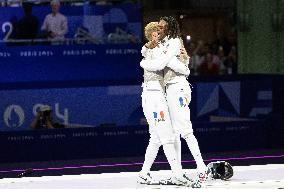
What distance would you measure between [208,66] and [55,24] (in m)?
4.45

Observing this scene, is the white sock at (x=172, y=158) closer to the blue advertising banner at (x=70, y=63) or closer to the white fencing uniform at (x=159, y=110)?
the white fencing uniform at (x=159, y=110)

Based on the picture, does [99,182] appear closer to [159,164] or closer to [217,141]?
[159,164]

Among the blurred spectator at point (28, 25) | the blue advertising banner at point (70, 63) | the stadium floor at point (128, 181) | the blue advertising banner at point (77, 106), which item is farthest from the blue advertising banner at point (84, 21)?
the stadium floor at point (128, 181)

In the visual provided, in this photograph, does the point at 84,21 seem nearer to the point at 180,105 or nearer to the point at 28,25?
the point at 28,25

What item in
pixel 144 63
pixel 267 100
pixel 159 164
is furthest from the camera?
pixel 267 100

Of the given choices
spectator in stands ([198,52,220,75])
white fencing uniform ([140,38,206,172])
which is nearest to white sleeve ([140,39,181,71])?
white fencing uniform ([140,38,206,172])

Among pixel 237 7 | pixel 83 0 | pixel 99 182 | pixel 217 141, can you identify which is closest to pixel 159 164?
pixel 217 141

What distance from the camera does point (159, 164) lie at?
1032cm

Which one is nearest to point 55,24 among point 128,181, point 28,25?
point 28,25

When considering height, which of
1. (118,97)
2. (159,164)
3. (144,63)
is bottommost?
(159,164)

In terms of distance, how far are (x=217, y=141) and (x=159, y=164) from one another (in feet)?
5.84

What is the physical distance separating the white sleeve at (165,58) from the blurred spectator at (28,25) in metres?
6.40

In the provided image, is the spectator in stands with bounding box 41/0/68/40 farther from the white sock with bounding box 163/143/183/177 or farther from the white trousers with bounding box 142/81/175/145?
the white sock with bounding box 163/143/183/177

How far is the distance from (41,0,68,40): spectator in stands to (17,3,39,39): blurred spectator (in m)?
0.16
